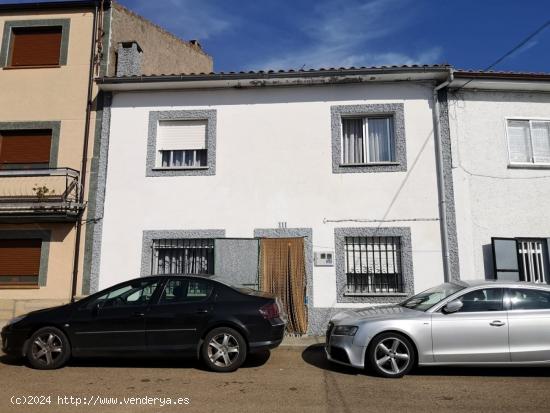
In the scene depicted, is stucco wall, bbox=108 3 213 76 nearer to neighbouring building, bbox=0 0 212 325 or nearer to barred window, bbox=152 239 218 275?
neighbouring building, bbox=0 0 212 325

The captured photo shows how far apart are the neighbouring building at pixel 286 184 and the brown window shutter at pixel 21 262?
4.78ft

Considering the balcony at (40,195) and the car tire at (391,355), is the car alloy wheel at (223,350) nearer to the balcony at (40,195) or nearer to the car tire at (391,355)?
the car tire at (391,355)

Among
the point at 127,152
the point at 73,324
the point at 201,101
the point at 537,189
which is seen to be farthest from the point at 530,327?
the point at 127,152

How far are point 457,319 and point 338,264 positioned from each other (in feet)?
12.2

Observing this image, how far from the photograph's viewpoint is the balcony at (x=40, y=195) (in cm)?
1000

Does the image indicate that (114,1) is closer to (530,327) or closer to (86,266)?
(86,266)

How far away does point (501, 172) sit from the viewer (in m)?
9.95

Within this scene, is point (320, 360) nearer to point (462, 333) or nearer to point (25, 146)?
point (462, 333)

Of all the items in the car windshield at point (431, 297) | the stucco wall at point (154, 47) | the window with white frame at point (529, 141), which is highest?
the stucco wall at point (154, 47)

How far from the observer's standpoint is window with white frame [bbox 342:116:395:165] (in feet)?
33.8

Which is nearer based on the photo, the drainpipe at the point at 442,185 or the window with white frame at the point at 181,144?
the drainpipe at the point at 442,185

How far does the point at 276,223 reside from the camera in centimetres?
999

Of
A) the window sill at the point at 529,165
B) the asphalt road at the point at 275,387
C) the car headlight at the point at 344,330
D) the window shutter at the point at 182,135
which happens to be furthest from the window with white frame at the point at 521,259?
the window shutter at the point at 182,135

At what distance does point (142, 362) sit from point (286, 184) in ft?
15.8
